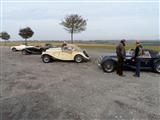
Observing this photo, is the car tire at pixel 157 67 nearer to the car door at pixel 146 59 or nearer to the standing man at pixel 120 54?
the car door at pixel 146 59

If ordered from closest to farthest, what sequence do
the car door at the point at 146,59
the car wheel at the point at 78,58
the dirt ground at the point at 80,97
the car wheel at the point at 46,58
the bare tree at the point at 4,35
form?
the dirt ground at the point at 80,97
the car door at the point at 146,59
the car wheel at the point at 78,58
the car wheel at the point at 46,58
the bare tree at the point at 4,35

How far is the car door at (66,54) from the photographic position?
17.0 meters

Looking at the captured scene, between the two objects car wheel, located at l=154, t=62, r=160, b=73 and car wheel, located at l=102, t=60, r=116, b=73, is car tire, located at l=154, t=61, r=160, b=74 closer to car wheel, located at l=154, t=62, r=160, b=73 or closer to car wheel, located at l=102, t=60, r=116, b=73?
car wheel, located at l=154, t=62, r=160, b=73

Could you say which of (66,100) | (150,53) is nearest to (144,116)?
(66,100)

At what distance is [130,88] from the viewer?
29.9 feet

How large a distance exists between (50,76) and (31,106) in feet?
→ 13.1

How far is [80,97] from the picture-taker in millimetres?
7988

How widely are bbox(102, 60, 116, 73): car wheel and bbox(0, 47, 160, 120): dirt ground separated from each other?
1139 mm

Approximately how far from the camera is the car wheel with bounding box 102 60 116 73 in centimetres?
1266

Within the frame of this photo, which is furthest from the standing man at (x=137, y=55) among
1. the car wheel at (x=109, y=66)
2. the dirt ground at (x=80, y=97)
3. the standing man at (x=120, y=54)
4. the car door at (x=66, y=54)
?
the car door at (x=66, y=54)

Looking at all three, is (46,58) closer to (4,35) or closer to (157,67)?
(157,67)

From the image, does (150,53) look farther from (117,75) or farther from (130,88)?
(130,88)

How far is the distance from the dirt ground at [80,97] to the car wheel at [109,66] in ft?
3.74

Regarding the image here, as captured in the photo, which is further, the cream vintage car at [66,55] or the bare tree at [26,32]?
the bare tree at [26,32]
